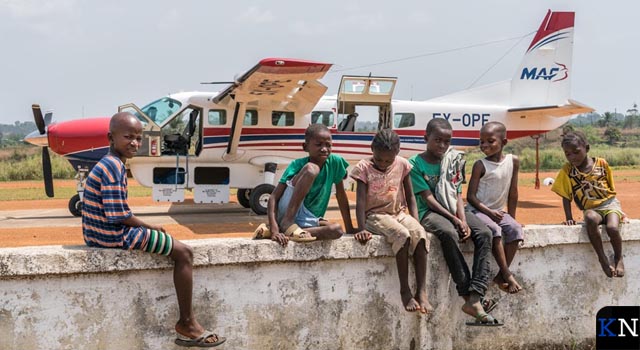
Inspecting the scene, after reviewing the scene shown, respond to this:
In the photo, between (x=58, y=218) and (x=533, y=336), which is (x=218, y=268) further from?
(x=58, y=218)

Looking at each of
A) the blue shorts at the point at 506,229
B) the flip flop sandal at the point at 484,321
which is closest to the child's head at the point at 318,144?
the blue shorts at the point at 506,229

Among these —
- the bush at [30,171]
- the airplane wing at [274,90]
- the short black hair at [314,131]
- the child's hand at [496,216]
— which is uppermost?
the airplane wing at [274,90]

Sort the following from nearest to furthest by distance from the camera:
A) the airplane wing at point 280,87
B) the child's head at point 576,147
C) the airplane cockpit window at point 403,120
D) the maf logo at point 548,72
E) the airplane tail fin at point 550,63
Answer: the child's head at point 576,147
the airplane wing at point 280,87
the airplane cockpit window at point 403,120
the airplane tail fin at point 550,63
the maf logo at point 548,72

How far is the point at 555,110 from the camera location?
16516 millimetres

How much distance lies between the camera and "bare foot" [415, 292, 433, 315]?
4.60 m

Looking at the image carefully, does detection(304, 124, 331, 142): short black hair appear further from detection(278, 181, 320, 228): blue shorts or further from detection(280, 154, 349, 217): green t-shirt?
detection(278, 181, 320, 228): blue shorts

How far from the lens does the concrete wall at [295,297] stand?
3959mm

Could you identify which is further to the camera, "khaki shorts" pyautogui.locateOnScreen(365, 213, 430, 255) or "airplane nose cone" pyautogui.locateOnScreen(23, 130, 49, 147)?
"airplane nose cone" pyautogui.locateOnScreen(23, 130, 49, 147)

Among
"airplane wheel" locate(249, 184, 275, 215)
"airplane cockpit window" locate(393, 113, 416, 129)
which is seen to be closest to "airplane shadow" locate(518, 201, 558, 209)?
"airplane cockpit window" locate(393, 113, 416, 129)

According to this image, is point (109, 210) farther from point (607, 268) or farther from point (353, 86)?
point (353, 86)

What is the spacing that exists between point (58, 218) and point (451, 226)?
35.8ft

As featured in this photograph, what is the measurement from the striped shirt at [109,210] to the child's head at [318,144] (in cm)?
140

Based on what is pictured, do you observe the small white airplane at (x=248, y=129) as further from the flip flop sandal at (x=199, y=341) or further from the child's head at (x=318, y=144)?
the flip flop sandal at (x=199, y=341)

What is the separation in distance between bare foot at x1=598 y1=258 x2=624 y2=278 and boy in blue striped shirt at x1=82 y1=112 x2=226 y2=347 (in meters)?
3.25
